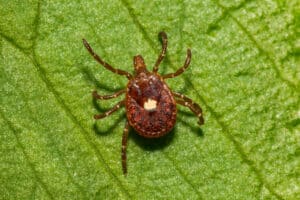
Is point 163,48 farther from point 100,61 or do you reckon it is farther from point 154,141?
point 154,141

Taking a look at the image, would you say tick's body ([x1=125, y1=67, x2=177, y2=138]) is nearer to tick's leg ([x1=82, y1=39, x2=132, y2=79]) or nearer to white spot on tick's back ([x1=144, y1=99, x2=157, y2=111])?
white spot on tick's back ([x1=144, y1=99, x2=157, y2=111])

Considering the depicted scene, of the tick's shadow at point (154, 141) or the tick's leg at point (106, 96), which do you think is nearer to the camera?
the tick's leg at point (106, 96)

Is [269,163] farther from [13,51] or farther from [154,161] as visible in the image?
[13,51]

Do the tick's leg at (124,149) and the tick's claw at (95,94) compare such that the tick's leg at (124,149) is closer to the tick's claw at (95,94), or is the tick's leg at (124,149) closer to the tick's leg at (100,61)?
the tick's claw at (95,94)

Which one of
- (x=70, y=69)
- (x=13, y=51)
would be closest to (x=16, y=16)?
(x=13, y=51)

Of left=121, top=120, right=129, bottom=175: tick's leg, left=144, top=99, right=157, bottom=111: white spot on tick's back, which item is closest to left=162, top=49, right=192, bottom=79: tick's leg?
left=144, top=99, right=157, bottom=111: white spot on tick's back

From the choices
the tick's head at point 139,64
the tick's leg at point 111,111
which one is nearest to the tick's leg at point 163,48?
the tick's head at point 139,64
